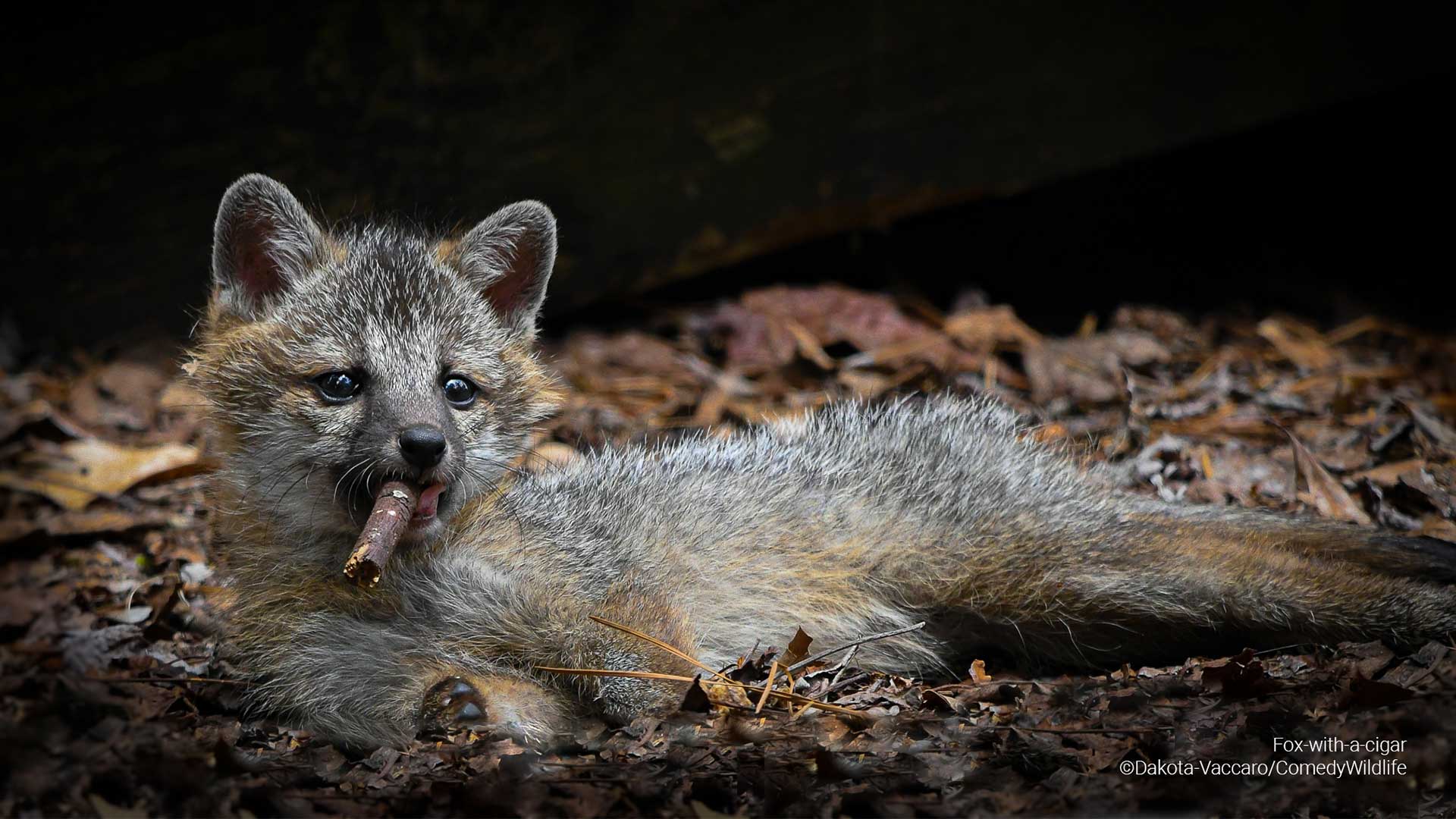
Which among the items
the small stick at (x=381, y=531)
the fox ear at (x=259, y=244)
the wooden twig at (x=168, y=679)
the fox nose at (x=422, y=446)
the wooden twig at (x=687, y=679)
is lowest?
the wooden twig at (x=168, y=679)

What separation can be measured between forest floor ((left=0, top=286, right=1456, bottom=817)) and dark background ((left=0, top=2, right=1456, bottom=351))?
63 centimetres

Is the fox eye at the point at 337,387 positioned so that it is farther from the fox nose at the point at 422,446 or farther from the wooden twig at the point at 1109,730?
the wooden twig at the point at 1109,730

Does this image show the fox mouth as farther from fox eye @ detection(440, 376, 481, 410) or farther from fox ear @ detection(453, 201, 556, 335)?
fox ear @ detection(453, 201, 556, 335)

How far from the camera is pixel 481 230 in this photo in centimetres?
481

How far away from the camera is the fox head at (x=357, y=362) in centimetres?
412

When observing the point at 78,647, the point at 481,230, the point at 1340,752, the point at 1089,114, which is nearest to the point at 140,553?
the point at 78,647

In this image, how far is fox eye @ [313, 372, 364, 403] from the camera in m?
4.21

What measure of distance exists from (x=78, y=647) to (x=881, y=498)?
10.4 ft

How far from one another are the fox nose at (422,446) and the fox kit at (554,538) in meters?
0.01

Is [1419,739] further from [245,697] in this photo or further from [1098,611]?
[245,697]

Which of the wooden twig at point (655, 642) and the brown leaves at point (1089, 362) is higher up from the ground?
the brown leaves at point (1089, 362)

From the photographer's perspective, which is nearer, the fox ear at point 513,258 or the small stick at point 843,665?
the small stick at point 843,665

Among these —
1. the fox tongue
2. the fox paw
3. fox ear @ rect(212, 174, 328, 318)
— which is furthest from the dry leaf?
the fox paw

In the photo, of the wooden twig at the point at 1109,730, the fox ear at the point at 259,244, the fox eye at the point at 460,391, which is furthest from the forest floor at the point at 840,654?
the fox eye at the point at 460,391
